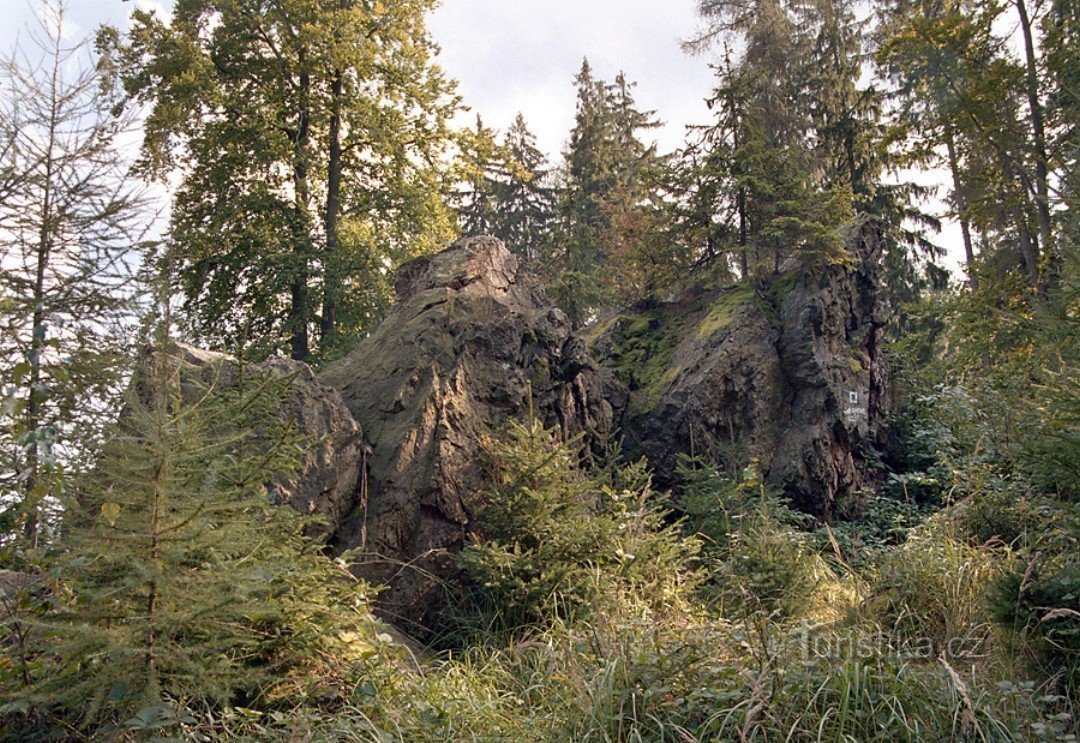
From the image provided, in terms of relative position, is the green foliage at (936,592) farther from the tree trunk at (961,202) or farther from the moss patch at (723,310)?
the tree trunk at (961,202)

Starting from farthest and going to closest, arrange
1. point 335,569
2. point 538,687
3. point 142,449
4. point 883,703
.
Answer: point 335,569 → point 538,687 → point 883,703 → point 142,449

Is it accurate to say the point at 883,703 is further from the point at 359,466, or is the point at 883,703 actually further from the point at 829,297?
the point at 829,297

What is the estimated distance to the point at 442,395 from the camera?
21.3 feet

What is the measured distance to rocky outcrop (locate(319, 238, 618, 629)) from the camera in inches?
229

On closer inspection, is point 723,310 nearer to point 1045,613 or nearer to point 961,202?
point 1045,613

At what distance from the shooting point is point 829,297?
9.91 meters

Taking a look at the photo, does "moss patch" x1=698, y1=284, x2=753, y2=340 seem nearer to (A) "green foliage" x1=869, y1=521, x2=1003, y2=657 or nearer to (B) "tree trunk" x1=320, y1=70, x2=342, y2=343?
(A) "green foliage" x1=869, y1=521, x2=1003, y2=657

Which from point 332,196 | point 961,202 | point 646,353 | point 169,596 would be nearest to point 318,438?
point 169,596

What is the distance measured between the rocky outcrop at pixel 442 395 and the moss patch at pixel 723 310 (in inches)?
79.7

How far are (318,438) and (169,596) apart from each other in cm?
245

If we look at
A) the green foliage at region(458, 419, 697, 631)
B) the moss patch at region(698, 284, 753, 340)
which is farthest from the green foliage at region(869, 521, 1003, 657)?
the moss patch at region(698, 284, 753, 340)

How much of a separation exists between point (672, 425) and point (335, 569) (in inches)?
208

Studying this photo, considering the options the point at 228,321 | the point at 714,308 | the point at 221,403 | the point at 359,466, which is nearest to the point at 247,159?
the point at 228,321

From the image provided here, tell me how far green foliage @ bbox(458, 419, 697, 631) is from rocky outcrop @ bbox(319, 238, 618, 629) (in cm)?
36
